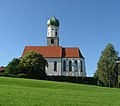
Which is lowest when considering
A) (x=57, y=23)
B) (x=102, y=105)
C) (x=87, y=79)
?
(x=102, y=105)

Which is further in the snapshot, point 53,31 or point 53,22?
point 53,22

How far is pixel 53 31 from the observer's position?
130750 millimetres

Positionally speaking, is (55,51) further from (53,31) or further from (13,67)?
(13,67)

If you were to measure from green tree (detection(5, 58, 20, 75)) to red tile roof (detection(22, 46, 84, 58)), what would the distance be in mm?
26788

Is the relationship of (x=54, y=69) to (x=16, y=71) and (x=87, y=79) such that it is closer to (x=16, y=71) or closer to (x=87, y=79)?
(x=87, y=79)

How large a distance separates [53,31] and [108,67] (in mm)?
48272

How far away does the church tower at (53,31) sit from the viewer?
128 metres

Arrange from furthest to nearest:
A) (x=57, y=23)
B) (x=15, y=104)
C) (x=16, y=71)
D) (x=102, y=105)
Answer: (x=57, y=23) < (x=16, y=71) < (x=102, y=105) < (x=15, y=104)

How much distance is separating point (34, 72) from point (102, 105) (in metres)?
64.1

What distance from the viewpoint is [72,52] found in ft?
384

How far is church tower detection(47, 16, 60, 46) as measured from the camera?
12825 cm

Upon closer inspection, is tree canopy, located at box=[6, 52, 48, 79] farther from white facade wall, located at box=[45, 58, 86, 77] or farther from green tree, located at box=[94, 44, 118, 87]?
white facade wall, located at box=[45, 58, 86, 77]

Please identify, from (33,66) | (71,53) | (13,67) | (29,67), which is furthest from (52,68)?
(13,67)

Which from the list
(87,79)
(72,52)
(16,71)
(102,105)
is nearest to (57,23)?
(72,52)
